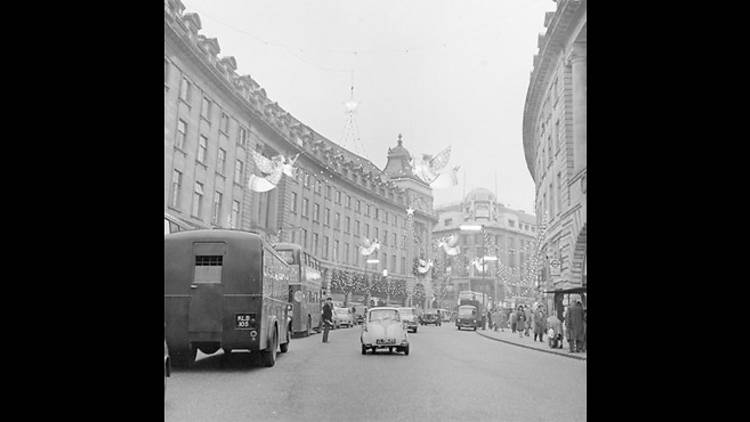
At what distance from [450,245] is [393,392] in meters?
2.20

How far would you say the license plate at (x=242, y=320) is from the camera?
7.90m

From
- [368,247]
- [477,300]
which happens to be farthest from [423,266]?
[477,300]

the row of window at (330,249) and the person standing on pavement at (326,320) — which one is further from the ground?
the row of window at (330,249)

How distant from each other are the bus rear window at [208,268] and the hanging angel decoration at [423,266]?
240 centimetres

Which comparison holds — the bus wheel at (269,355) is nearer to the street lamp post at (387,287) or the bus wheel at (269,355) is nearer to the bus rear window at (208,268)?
the bus rear window at (208,268)

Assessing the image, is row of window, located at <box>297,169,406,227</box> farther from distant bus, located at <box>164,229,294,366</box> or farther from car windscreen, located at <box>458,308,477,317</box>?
car windscreen, located at <box>458,308,477,317</box>

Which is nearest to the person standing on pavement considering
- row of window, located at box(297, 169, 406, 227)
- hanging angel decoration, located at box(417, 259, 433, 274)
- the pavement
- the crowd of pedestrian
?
the pavement

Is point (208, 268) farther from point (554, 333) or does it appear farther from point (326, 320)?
point (326, 320)

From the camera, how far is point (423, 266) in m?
7.47

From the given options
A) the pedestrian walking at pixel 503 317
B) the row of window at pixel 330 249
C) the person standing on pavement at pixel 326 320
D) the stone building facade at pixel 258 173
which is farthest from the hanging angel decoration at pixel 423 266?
the person standing on pavement at pixel 326 320

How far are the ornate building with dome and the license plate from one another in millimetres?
2611

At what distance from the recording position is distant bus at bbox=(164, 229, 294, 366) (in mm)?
6363
